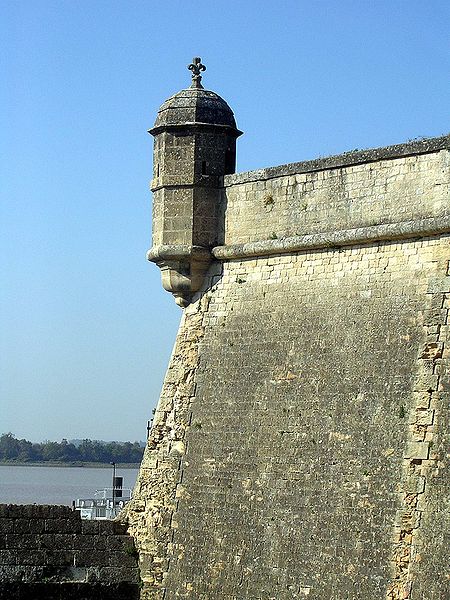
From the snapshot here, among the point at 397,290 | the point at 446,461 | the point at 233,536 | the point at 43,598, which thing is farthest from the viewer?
the point at 43,598

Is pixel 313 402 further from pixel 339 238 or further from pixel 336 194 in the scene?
pixel 336 194

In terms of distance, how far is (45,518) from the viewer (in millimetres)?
20016

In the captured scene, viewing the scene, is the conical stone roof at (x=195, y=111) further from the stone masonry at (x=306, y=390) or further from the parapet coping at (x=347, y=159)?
the parapet coping at (x=347, y=159)

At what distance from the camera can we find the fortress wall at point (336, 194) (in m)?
16.9

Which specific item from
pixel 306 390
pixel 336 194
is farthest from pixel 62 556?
pixel 336 194

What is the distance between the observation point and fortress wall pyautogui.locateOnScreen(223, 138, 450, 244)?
664 inches

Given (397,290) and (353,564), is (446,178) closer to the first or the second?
(397,290)

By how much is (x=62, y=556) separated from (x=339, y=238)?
609 cm

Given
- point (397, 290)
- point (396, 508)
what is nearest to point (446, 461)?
point (396, 508)

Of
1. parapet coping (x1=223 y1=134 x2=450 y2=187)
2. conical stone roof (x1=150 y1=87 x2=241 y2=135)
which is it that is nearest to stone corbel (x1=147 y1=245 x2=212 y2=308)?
parapet coping (x1=223 y1=134 x2=450 y2=187)

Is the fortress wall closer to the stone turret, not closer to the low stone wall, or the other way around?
the stone turret

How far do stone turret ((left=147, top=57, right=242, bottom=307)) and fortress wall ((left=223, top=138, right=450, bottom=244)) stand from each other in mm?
296

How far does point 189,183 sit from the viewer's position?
19891 millimetres

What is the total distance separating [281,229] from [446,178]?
9.79 feet
